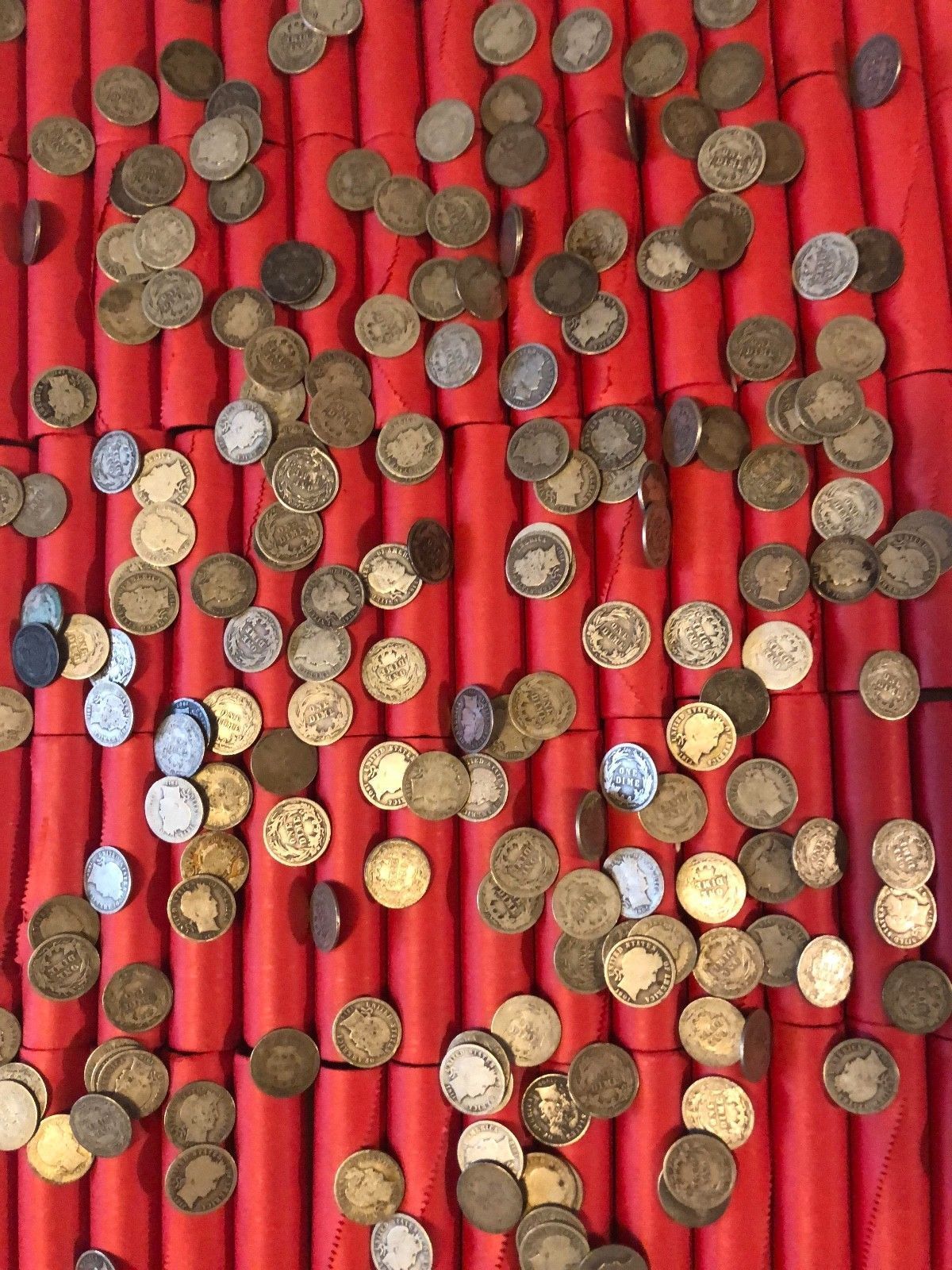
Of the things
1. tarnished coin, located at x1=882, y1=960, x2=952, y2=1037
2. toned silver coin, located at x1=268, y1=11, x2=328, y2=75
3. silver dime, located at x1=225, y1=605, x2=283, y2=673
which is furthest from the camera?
toned silver coin, located at x1=268, y1=11, x2=328, y2=75

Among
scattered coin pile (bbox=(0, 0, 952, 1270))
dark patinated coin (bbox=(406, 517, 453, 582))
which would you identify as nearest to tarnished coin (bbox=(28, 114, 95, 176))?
scattered coin pile (bbox=(0, 0, 952, 1270))

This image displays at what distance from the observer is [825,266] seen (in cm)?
157

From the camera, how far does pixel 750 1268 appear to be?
147 centimetres

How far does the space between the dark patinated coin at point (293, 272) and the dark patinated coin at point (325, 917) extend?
111 centimetres

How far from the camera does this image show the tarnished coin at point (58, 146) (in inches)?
67.1

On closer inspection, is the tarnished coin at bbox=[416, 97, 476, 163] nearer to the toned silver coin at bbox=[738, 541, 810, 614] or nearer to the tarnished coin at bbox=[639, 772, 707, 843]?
the toned silver coin at bbox=[738, 541, 810, 614]

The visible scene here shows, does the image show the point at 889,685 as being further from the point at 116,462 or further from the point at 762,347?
the point at 116,462

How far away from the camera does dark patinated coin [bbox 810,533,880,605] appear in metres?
1.50

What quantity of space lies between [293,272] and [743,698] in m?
1.16

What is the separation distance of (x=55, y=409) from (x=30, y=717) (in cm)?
60

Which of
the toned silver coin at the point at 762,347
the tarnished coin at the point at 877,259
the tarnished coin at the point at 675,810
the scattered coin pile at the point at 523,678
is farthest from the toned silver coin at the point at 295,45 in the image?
the tarnished coin at the point at 675,810

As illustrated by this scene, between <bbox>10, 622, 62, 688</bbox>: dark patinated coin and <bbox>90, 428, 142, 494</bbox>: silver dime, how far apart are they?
11.7 inches

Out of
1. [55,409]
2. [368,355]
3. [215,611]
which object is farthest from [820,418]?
[55,409]

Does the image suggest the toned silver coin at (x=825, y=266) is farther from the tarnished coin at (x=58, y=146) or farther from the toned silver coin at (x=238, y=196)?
the tarnished coin at (x=58, y=146)
